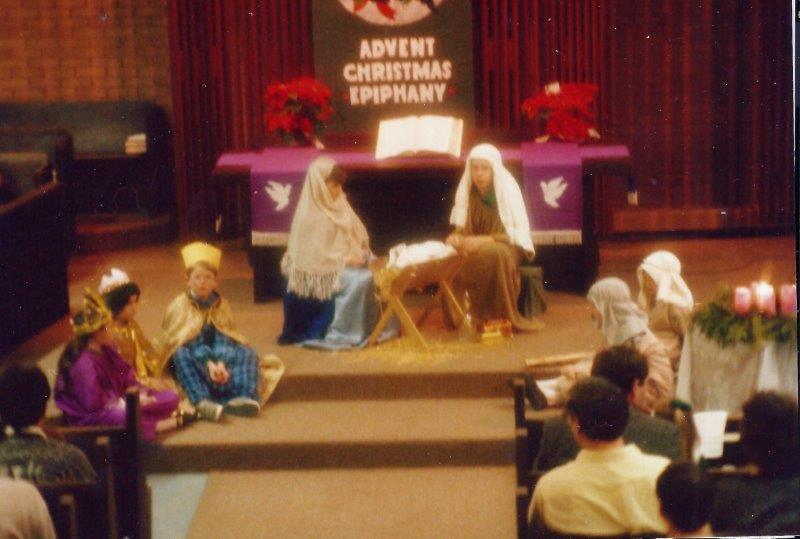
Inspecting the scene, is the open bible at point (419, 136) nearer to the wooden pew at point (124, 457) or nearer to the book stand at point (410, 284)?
the book stand at point (410, 284)

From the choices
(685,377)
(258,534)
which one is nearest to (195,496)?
(258,534)

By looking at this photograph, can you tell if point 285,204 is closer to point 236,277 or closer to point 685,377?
point 236,277

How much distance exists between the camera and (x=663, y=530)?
15.7ft

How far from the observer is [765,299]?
670 cm

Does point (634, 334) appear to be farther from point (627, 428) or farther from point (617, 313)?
point (627, 428)

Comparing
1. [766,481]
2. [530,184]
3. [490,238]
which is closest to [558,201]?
[530,184]

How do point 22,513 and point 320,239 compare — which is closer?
point 22,513

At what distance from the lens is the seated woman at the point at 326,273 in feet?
27.6

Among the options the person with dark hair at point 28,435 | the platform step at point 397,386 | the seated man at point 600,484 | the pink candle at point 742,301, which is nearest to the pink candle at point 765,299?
the pink candle at point 742,301

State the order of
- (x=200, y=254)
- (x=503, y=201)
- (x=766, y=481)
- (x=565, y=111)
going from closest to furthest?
1. (x=766, y=481)
2. (x=200, y=254)
3. (x=503, y=201)
4. (x=565, y=111)

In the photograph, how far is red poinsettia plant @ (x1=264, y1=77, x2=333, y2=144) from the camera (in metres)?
9.88

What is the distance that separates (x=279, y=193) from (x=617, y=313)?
295cm

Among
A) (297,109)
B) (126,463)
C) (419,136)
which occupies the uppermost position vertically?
(297,109)

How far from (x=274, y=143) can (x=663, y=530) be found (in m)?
5.78
